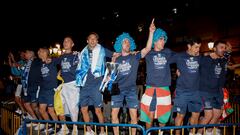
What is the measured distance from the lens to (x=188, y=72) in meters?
6.38

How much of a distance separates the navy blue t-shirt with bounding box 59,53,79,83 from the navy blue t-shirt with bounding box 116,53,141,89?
1245 millimetres

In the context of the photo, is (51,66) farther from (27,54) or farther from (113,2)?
(113,2)

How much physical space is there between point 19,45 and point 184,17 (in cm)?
1474

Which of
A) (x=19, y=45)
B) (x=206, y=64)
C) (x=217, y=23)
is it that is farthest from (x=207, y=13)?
(x=206, y=64)

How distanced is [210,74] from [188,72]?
58cm

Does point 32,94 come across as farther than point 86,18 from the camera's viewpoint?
No

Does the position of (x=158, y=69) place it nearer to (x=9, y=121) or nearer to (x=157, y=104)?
(x=157, y=104)

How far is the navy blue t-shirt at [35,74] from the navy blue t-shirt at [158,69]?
3475 millimetres

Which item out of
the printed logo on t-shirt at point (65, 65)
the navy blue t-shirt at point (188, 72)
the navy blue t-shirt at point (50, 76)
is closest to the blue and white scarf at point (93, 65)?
the printed logo on t-shirt at point (65, 65)

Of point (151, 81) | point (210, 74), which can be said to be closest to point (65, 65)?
point (151, 81)

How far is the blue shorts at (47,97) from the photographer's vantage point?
749 centimetres

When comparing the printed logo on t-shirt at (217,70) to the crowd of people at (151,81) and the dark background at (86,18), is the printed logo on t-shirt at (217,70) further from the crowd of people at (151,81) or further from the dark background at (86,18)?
the dark background at (86,18)

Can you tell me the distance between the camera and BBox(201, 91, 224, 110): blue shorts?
6461 millimetres

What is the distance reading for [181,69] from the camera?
6.47m
